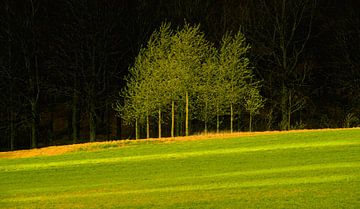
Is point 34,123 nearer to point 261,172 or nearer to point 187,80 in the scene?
point 187,80

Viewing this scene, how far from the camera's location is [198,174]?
2291 cm

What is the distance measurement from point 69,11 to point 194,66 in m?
14.9

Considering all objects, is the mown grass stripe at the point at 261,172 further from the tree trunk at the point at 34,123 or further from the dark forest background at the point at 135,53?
the tree trunk at the point at 34,123

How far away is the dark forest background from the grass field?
15.6m

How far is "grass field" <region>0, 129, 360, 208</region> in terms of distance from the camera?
1661 cm

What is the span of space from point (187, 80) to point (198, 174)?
2233 centimetres

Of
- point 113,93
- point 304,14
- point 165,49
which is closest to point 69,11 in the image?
point 113,93

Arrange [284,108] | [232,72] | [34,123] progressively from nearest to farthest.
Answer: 1. [232,72]
2. [34,123]
3. [284,108]

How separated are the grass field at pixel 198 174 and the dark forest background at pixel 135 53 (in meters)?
15.6

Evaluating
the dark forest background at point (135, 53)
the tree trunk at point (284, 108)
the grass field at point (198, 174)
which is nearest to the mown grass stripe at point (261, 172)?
the grass field at point (198, 174)

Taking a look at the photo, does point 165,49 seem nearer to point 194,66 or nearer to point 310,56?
point 194,66

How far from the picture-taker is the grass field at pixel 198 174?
Result: 16.6m

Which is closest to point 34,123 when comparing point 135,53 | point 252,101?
point 135,53

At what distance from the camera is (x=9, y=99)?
5072cm
